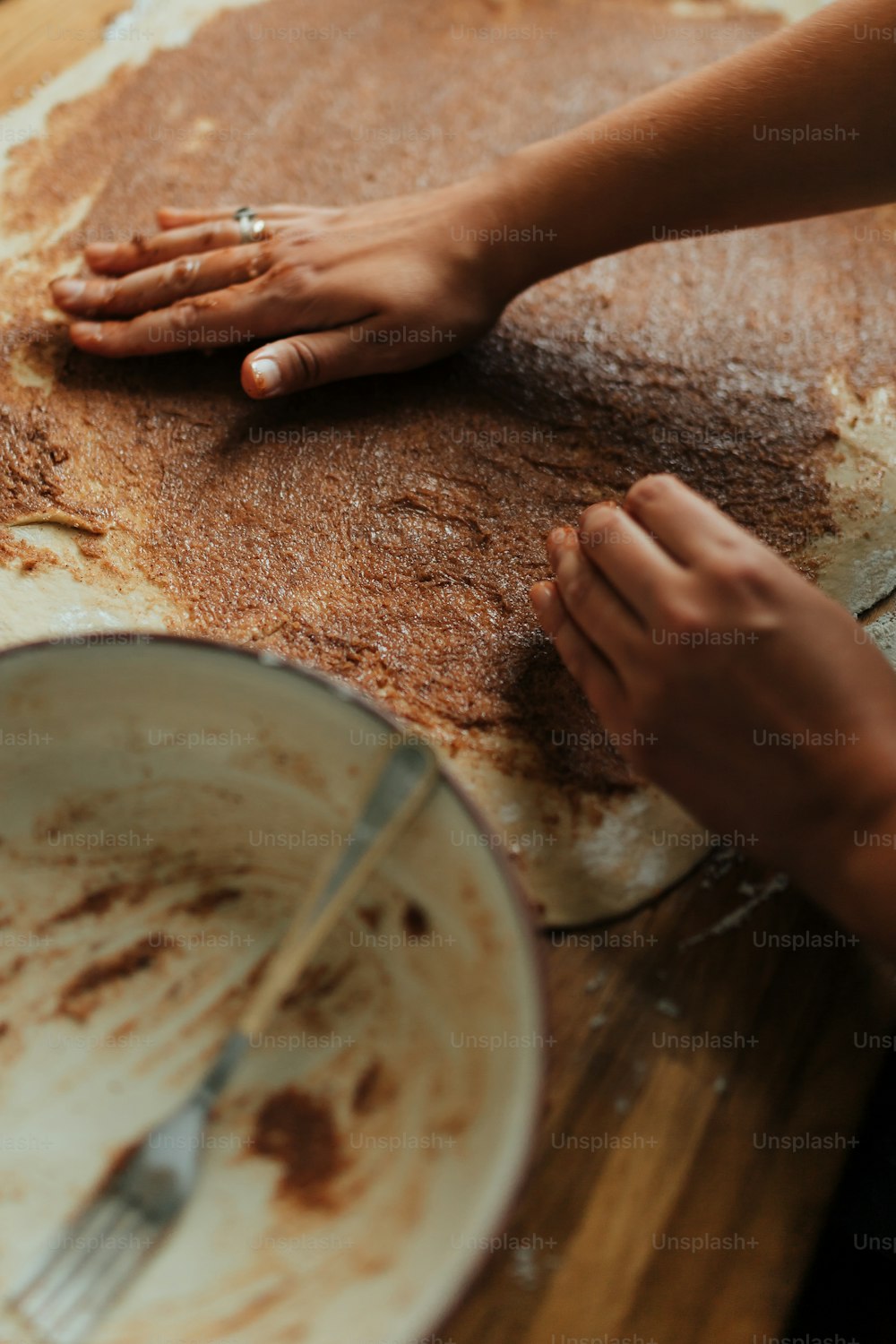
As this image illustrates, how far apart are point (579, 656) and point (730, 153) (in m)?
0.62

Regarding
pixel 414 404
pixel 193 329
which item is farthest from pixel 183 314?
pixel 414 404

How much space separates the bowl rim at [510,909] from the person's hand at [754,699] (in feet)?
0.76

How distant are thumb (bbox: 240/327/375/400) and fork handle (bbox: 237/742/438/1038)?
1.85 ft

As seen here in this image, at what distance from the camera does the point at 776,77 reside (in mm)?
1043

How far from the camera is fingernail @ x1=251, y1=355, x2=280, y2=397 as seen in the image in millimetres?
1076

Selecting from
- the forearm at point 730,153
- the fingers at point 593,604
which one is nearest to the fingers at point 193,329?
the forearm at point 730,153

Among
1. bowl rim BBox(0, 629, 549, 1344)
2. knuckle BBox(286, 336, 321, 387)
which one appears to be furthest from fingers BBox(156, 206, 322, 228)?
bowl rim BBox(0, 629, 549, 1344)

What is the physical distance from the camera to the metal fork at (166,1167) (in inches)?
25.6

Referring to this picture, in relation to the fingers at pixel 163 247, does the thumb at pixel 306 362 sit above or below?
below

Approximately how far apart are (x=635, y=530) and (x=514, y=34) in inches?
47.4

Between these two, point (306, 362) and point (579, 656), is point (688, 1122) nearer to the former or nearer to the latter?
point (579, 656)

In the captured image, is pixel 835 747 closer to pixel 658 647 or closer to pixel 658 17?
pixel 658 647

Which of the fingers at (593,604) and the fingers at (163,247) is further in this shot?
the fingers at (163,247)

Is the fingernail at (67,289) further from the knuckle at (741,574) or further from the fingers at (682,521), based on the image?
the knuckle at (741,574)
